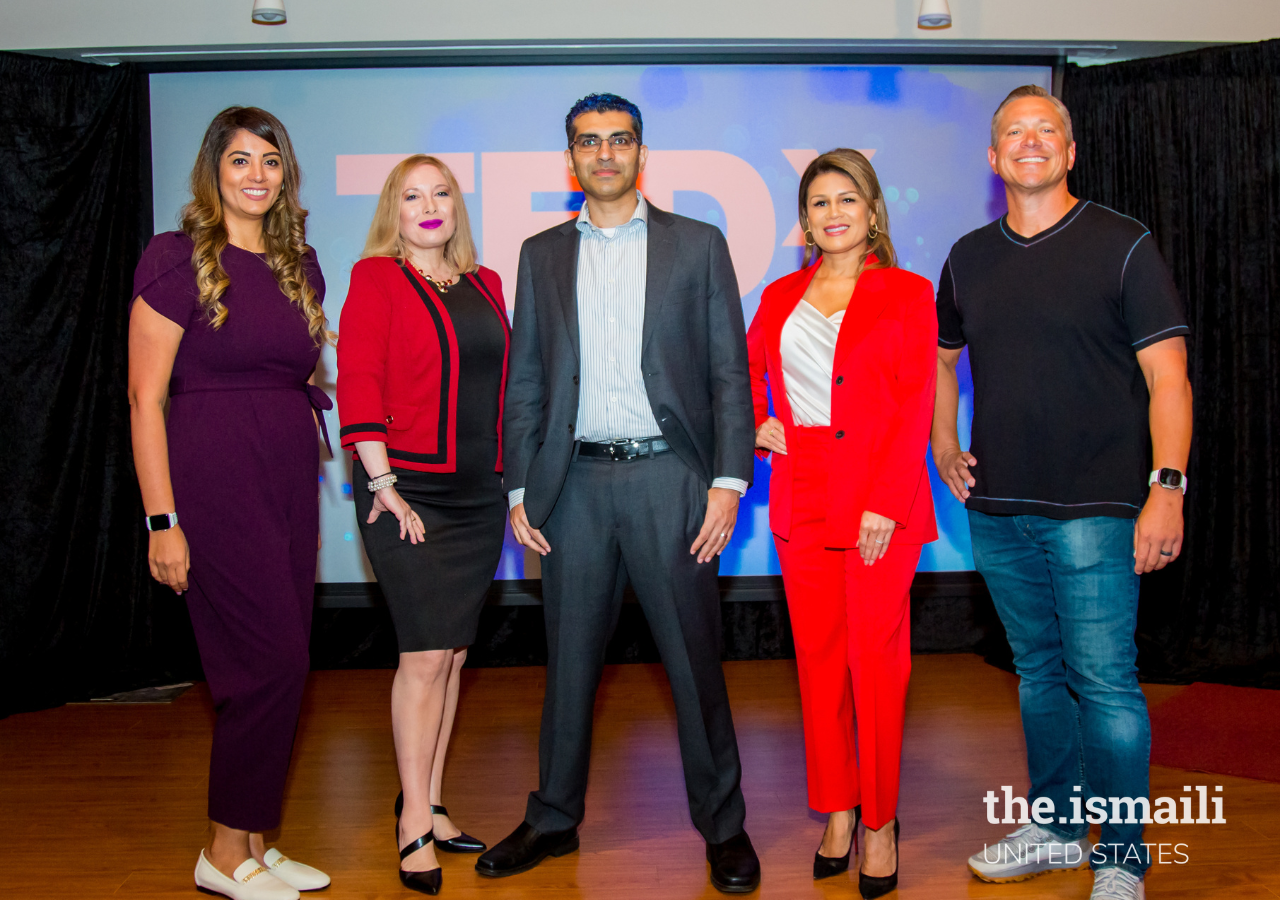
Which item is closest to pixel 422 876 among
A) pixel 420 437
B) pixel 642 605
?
pixel 642 605

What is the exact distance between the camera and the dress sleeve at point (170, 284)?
236 centimetres

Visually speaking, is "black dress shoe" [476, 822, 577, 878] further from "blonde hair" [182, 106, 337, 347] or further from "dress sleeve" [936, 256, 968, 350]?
"dress sleeve" [936, 256, 968, 350]

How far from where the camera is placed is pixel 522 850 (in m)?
2.67

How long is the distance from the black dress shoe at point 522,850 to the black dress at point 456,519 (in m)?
0.57

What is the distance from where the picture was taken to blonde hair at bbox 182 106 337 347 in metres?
2.39

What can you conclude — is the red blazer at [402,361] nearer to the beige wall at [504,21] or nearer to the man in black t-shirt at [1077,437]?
the man in black t-shirt at [1077,437]

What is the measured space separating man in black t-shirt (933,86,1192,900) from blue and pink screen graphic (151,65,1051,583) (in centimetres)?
218

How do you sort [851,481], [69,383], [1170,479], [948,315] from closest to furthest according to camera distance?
[1170,479] < [851,481] < [948,315] < [69,383]

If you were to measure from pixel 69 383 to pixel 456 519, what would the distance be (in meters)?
2.76

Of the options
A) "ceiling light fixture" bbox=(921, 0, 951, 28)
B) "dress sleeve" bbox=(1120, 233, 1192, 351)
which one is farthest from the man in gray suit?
"ceiling light fixture" bbox=(921, 0, 951, 28)

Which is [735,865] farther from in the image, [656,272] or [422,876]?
[656,272]

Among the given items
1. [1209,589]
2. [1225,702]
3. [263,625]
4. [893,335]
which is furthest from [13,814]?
[1209,589]

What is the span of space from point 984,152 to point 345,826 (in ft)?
13.4

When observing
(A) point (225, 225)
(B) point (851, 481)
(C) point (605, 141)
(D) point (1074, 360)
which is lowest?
(B) point (851, 481)
